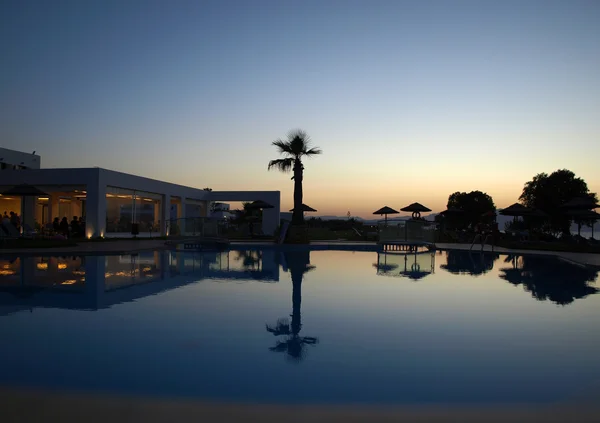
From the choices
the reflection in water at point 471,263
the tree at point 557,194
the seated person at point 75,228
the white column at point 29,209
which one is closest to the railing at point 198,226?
the seated person at point 75,228

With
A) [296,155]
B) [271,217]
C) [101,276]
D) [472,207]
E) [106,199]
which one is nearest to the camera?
[101,276]

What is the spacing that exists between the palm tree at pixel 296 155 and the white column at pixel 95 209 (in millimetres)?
8027

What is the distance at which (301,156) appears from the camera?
832 inches

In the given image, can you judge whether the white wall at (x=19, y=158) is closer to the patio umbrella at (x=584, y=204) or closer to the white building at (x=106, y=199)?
the white building at (x=106, y=199)

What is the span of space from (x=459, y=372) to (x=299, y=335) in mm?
1852

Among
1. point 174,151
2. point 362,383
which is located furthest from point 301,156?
point 362,383

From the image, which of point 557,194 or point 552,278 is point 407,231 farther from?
point 557,194

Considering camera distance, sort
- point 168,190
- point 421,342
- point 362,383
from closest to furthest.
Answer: point 362,383 → point 421,342 → point 168,190

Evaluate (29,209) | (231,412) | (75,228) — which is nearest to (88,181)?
(75,228)

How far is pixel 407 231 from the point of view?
18672 millimetres

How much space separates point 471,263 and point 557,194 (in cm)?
1690

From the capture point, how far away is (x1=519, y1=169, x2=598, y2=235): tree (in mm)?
25797

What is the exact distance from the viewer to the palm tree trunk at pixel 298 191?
2103 cm

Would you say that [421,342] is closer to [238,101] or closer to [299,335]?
[299,335]
